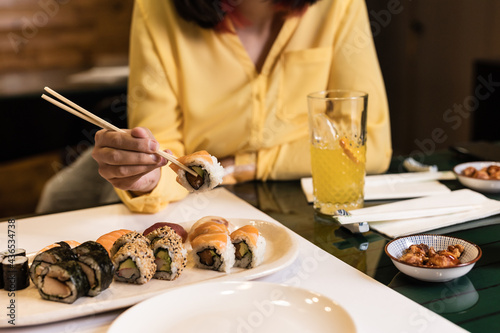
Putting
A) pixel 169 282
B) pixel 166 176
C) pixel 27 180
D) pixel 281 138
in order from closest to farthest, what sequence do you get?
1. pixel 169 282
2. pixel 166 176
3. pixel 281 138
4. pixel 27 180

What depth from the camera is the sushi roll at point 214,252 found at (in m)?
0.97

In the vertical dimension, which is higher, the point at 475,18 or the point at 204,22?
the point at 475,18

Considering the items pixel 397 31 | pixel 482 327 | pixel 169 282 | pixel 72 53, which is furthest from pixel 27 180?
pixel 482 327

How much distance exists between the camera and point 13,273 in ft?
2.97

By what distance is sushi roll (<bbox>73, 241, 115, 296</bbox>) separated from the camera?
872 mm

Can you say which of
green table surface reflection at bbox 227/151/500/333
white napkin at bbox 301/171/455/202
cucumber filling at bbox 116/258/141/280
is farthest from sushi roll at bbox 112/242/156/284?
white napkin at bbox 301/171/455/202

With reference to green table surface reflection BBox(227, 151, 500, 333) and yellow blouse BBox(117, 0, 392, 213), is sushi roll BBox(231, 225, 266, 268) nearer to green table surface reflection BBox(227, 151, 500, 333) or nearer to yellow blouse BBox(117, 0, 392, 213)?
green table surface reflection BBox(227, 151, 500, 333)

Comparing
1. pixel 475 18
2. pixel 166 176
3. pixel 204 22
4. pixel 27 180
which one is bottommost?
pixel 27 180

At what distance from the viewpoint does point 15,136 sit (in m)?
3.92

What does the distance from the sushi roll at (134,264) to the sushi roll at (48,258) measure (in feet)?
0.25

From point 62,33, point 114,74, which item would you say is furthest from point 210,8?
point 62,33

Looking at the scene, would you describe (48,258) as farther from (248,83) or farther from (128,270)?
(248,83)

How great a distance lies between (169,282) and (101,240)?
0.16 m

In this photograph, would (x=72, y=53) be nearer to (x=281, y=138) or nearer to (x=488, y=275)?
(x=281, y=138)
